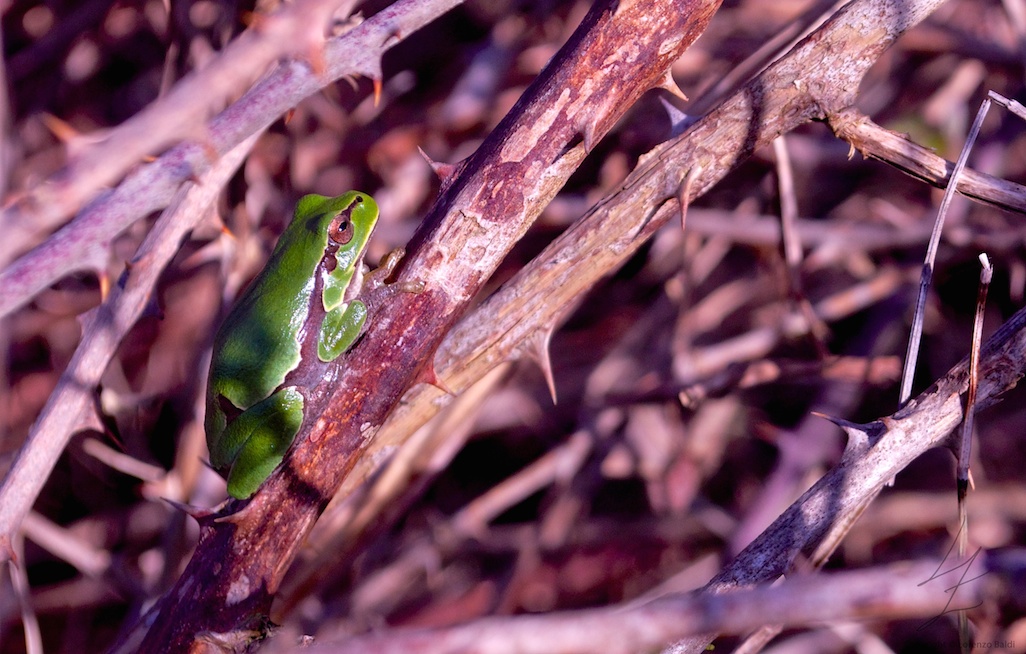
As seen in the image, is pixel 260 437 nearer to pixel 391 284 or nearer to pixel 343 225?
pixel 391 284

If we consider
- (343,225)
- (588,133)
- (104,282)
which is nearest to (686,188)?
(588,133)

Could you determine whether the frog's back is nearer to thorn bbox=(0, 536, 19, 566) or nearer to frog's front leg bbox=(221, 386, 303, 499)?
frog's front leg bbox=(221, 386, 303, 499)

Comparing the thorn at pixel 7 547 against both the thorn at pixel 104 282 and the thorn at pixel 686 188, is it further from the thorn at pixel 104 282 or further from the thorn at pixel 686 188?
the thorn at pixel 686 188

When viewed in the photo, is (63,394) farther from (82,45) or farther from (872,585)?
(82,45)

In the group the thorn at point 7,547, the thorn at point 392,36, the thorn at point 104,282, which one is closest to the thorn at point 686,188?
the thorn at point 392,36

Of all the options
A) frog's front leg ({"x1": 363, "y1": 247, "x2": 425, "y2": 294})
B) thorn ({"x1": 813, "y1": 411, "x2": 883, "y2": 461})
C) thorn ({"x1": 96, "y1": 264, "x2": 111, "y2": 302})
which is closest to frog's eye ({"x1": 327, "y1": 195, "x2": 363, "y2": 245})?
frog's front leg ({"x1": 363, "y1": 247, "x2": 425, "y2": 294})

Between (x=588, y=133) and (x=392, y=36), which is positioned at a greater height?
(x=392, y=36)

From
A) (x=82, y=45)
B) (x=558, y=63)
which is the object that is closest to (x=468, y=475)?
(x=558, y=63)
